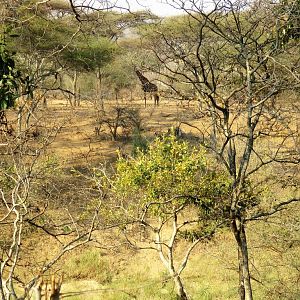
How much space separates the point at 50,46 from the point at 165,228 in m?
5.55

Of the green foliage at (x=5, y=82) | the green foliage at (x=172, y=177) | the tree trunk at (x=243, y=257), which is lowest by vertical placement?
the tree trunk at (x=243, y=257)

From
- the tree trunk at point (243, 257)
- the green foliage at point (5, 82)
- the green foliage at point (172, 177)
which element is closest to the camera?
the tree trunk at point (243, 257)

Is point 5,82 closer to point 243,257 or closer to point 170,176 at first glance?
point 170,176

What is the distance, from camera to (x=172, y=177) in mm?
6551

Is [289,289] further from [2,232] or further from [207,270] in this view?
[2,232]

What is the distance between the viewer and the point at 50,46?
12734 mm

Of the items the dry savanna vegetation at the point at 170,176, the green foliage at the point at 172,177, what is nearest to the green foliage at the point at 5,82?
the dry savanna vegetation at the point at 170,176

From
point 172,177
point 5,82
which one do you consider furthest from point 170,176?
point 5,82

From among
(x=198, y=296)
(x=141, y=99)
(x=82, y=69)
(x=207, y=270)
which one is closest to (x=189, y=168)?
(x=198, y=296)

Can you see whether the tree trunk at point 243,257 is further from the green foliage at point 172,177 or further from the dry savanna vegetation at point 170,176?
the green foliage at point 172,177

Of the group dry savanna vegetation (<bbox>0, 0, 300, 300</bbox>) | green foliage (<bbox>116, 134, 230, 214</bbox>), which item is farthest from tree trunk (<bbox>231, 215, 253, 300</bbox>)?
green foliage (<bbox>116, 134, 230, 214</bbox>)

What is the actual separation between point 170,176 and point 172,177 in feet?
0.12

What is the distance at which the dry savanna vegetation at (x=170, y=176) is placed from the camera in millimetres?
4328

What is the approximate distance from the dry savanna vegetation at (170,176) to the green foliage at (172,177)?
20 mm
